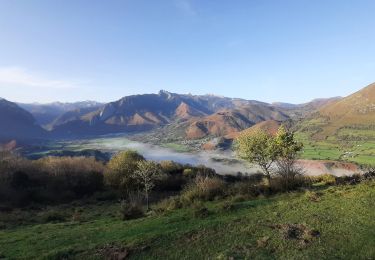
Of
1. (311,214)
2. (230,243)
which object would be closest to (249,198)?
(311,214)

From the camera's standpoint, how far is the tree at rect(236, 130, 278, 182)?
185 ft

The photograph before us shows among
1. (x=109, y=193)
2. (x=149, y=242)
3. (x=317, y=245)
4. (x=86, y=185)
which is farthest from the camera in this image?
(x=86, y=185)

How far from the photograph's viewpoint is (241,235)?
64.5ft

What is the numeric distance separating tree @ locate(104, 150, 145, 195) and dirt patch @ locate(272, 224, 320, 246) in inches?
2548

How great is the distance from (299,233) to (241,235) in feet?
9.98

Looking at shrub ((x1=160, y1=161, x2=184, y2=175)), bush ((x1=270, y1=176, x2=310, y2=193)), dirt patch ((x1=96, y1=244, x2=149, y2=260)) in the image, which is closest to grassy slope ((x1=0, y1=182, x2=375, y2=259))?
dirt patch ((x1=96, y1=244, x2=149, y2=260))

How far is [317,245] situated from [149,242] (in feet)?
28.8

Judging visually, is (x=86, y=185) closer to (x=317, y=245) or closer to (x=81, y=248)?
(x=81, y=248)

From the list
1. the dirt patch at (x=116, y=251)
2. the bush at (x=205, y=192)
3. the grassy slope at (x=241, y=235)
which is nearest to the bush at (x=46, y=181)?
the bush at (x=205, y=192)

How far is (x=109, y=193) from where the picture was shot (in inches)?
3388

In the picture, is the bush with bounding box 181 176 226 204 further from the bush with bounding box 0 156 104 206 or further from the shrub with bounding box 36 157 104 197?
the shrub with bounding box 36 157 104 197

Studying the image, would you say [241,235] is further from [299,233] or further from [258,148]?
[258,148]

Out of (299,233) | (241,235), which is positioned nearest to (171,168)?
(241,235)

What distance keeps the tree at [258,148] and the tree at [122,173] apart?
32182 mm
